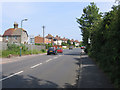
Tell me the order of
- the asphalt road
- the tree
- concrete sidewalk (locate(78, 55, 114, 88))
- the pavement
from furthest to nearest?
the tree
the asphalt road
the pavement
concrete sidewalk (locate(78, 55, 114, 88))

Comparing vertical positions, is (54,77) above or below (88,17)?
below

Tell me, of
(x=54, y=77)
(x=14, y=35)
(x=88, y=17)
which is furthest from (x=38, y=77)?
(x=14, y=35)

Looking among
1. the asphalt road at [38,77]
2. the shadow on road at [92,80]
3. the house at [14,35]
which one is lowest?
the asphalt road at [38,77]

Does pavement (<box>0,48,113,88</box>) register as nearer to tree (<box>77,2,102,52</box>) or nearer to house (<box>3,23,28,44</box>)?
tree (<box>77,2,102,52</box>)

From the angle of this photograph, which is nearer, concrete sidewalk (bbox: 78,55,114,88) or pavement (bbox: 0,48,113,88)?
concrete sidewalk (bbox: 78,55,114,88)

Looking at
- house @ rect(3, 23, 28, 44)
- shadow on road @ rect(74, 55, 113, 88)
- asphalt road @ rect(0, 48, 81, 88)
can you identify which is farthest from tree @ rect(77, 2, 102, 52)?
house @ rect(3, 23, 28, 44)

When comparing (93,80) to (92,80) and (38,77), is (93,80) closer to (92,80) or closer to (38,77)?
(92,80)

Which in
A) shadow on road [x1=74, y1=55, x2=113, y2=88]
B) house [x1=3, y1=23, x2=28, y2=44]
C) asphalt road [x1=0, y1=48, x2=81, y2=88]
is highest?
house [x1=3, y1=23, x2=28, y2=44]

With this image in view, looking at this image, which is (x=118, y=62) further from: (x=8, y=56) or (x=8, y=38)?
(x=8, y=38)

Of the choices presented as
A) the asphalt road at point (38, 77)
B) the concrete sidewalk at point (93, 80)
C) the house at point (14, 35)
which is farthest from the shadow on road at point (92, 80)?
the house at point (14, 35)

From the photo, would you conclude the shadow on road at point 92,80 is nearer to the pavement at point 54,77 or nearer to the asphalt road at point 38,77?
the pavement at point 54,77

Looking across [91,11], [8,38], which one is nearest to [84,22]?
[91,11]

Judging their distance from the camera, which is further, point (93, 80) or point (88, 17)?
point (88, 17)

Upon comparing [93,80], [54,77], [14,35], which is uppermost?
[14,35]
